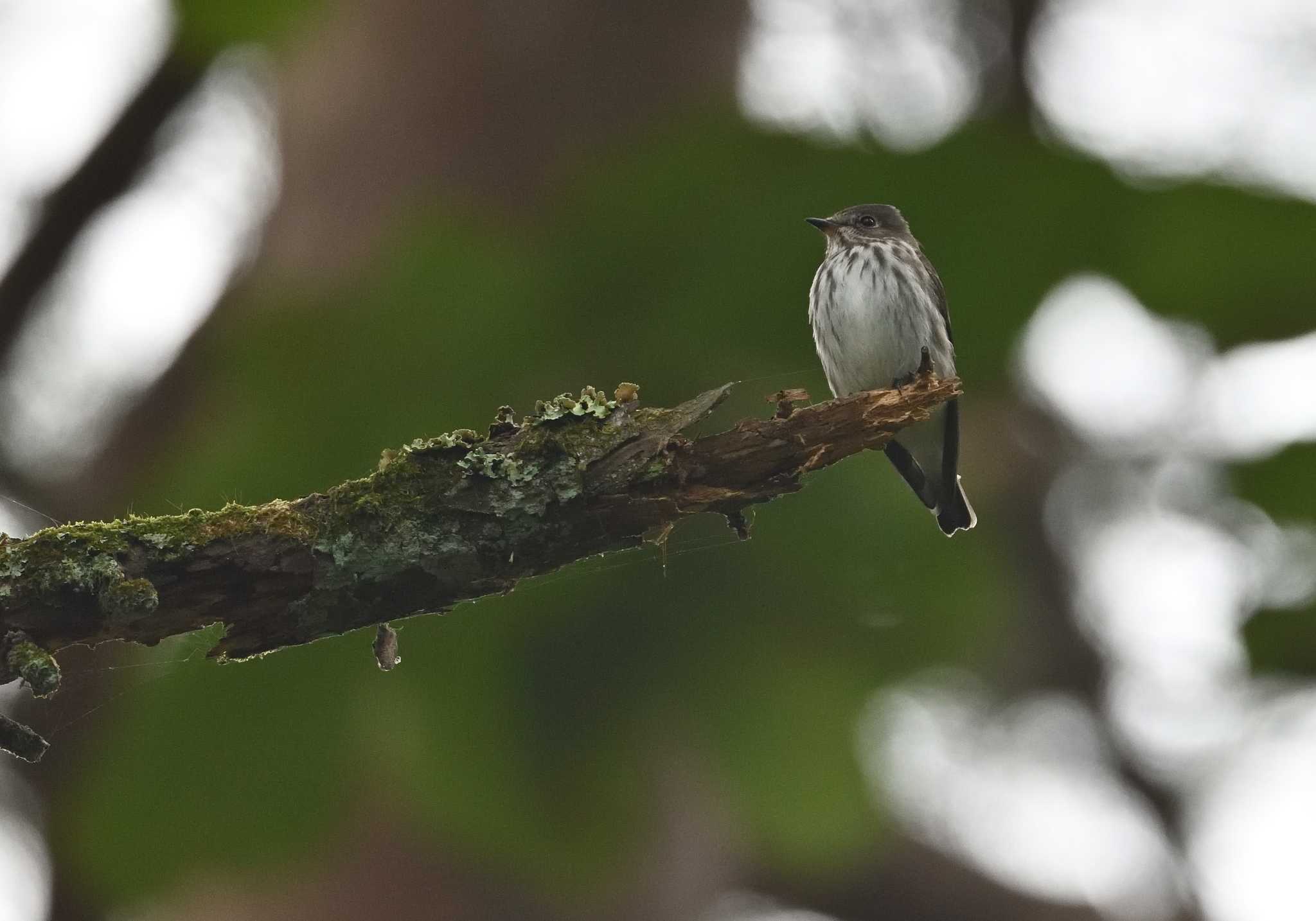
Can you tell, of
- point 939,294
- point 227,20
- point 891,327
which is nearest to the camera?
point 227,20

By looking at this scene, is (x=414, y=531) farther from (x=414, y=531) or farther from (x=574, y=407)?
(x=574, y=407)

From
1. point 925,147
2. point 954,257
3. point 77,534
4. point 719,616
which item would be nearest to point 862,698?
point 719,616

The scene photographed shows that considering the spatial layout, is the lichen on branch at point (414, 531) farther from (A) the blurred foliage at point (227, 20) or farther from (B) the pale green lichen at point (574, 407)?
(A) the blurred foliage at point (227, 20)

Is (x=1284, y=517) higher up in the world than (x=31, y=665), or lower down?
lower down

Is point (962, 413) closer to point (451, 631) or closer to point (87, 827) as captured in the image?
point (451, 631)

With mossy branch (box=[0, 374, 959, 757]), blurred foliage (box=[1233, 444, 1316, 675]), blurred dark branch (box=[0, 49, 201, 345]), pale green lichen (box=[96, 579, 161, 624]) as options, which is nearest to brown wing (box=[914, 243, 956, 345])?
blurred foliage (box=[1233, 444, 1316, 675])

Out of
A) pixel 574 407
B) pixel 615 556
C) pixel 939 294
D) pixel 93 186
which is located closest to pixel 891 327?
pixel 939 294
